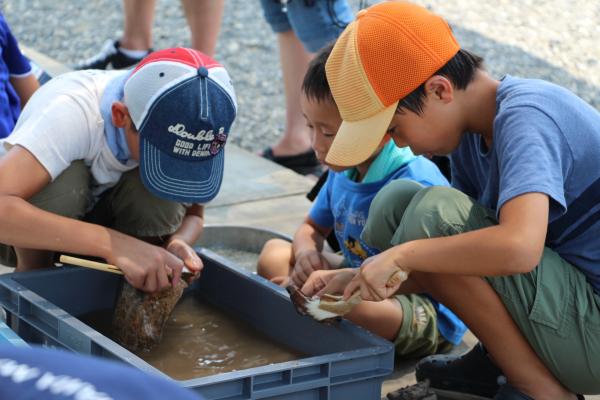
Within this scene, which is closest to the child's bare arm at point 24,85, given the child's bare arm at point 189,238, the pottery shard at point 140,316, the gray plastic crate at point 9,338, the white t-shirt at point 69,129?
the white t-shirt at point 69,129

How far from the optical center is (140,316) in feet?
7.72

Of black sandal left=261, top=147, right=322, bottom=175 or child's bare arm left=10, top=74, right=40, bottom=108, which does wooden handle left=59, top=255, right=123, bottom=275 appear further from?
black sandal left=261, top=147, right=322, bottom=175

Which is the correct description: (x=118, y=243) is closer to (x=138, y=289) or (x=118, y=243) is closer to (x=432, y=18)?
(x=138, y=289)

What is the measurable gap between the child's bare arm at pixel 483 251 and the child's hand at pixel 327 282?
205 millimetres

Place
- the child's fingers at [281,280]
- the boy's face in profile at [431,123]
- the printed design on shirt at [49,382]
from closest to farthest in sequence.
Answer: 1. the printed design on shirt at [49,382]
2. the boy's face in profile at [431,123]
3. the child's fingers at [281,280]

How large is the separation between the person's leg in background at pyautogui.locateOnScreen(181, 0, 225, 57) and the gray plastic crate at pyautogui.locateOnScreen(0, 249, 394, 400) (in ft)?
6.16

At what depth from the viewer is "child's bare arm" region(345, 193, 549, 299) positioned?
183 cm

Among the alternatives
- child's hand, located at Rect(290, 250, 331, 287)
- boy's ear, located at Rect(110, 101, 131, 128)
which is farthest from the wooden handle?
child's hand, located at Rect(290, 250, 331, 287)

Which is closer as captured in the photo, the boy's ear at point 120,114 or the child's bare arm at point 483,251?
the child's bare arm at point 483,251

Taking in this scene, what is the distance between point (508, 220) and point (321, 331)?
594 millimetres

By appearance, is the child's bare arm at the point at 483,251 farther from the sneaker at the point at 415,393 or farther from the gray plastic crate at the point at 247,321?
the sneaker at the point at 415,393

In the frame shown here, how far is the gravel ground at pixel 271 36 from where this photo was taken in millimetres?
5707

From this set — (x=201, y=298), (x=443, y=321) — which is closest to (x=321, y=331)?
(x=443, y=321)

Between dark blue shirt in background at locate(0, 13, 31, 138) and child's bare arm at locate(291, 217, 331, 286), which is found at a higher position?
dark blue shirt in background at locate(0, 13, 31, 138)
